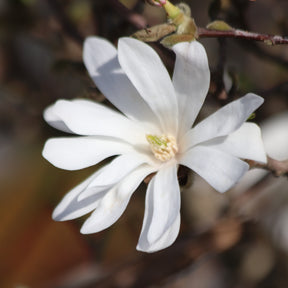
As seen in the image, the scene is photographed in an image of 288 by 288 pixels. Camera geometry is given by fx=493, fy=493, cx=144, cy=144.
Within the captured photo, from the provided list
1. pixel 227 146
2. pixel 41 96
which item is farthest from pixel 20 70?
pixel 227 146

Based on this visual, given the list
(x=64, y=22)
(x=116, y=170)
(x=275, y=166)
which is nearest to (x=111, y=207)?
(x=116, y=170)

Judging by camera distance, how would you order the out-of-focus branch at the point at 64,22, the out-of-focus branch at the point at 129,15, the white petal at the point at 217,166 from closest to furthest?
the white petal at the point at 217,166, the out-of-focus branch at the point at 129,15, the out-of-focus branch at the point at 64,22

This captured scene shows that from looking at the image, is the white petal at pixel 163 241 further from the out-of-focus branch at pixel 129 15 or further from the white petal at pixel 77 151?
the out-of-focus branch at pixel 129 15

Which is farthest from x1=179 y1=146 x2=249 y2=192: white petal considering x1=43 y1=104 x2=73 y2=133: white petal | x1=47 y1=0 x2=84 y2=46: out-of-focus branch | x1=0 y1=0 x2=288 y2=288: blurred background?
x1=47 y1=0 x2=84 y2=46: out-of-focus branch

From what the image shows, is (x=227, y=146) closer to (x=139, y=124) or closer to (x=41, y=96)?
(x=139, y=124)

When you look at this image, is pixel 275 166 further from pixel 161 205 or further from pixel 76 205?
pixel 76 205

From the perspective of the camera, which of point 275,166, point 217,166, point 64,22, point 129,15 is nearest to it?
point 217,166

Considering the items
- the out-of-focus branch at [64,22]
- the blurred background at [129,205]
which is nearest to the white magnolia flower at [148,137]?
the blurred background at [129,205]
